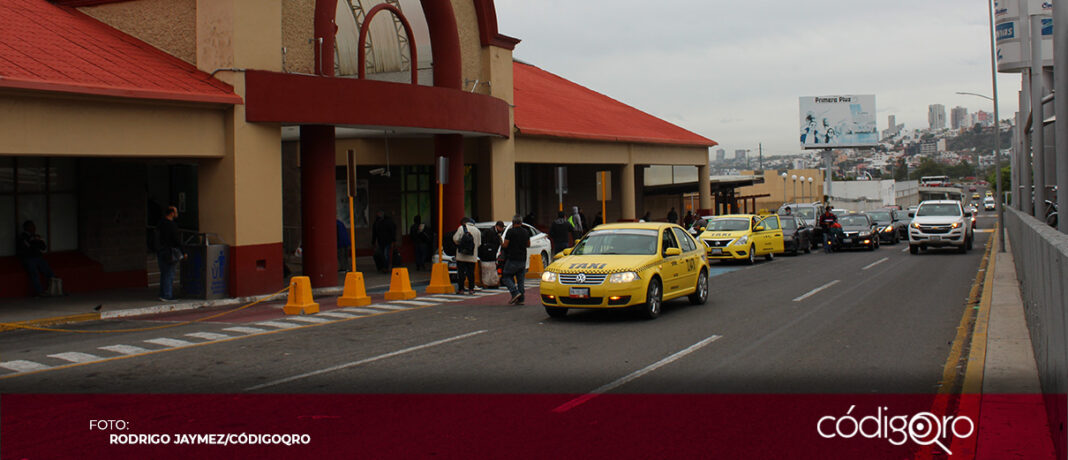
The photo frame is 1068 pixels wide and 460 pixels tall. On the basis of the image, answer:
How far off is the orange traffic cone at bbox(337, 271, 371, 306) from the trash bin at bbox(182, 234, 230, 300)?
9.08 feet

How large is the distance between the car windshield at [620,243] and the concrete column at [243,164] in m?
7.56

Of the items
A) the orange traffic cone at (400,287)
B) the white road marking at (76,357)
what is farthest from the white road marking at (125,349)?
the orange traffic cone at (400,287)

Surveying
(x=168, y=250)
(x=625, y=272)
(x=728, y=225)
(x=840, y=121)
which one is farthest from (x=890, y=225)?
(x=840, y=121)

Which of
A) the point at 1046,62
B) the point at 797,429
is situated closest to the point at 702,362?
the point at 797,429

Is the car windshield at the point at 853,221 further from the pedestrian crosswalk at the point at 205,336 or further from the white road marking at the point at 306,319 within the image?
the white road marking at the point at 306,319

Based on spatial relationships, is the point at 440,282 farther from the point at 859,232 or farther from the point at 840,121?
the point at 840,121

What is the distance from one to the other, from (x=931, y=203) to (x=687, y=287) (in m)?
20.5

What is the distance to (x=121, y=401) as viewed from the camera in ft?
28.3

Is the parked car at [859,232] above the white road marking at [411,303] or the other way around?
above

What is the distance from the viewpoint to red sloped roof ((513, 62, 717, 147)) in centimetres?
3193

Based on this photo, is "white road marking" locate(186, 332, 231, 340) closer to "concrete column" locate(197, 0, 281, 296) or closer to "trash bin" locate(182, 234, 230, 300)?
"trash bin" locate(182, 234, 230, 300)

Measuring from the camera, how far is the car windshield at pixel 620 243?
49.0 ft

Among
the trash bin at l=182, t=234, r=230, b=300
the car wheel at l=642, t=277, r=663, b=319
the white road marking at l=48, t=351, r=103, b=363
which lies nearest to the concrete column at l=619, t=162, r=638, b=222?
the trash bin at l=182, t=234, r=230, b=300

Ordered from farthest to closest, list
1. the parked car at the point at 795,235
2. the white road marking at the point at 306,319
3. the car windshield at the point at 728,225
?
the parked car at the point at 795,235
the car windshield at the point at 728,225
the white road marking at the point at 306,319
